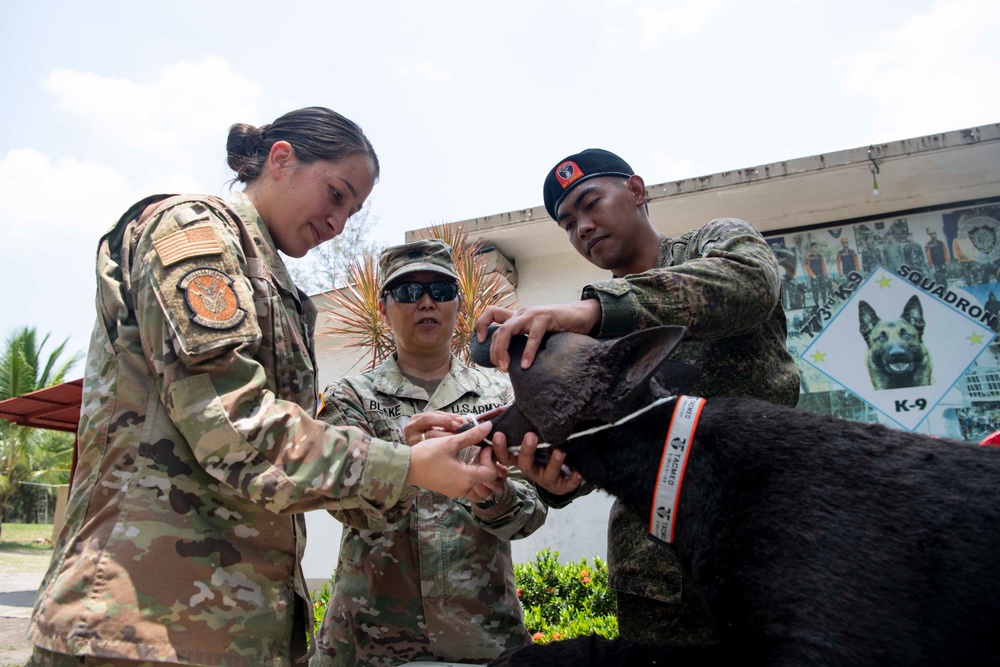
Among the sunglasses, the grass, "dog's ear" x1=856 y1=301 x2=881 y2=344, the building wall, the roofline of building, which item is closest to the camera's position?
the sunglasses

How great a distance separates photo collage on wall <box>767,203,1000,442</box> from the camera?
659 cm

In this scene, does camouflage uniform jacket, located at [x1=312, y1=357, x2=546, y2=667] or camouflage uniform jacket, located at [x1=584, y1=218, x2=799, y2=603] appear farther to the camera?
camouflage uniform jacket, located at [x1=312, y1=357, x2=546, y2=667]

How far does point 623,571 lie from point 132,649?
1539mm

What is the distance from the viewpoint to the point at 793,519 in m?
1.52

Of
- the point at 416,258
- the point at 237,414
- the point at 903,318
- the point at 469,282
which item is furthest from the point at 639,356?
the point at 903,318

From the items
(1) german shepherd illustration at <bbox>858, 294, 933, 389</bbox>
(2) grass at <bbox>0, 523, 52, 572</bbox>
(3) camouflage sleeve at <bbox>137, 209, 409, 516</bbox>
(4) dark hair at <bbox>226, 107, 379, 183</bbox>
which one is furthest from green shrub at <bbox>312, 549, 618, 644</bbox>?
(2) grass at <bbox>0, 523, 52, 572</bbox>

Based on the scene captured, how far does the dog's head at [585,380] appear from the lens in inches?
73.3

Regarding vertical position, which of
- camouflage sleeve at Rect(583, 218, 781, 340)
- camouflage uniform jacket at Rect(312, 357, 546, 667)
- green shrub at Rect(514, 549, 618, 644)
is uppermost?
camouflage sleeve at Rect(583, 218, 781, 340)

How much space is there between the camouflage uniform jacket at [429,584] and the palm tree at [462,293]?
14.2 feet

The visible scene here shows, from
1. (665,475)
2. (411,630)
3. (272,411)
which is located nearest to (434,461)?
(272,411)

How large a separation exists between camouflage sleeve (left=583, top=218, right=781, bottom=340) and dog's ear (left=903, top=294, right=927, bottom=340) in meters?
5.77

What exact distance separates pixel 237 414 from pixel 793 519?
143 centimetres

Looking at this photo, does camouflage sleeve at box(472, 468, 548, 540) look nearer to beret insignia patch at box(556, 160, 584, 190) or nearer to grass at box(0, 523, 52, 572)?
beret insignia patch at box(556, 160, 584, 190)

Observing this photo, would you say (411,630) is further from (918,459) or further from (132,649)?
(918,459)
